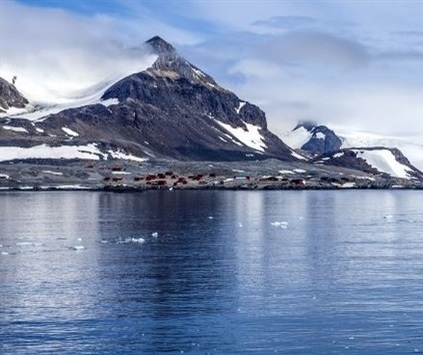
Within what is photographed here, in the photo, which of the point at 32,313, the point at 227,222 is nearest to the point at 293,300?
the point at 32,313

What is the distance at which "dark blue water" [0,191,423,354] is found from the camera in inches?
1454

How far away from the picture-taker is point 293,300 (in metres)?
44.8

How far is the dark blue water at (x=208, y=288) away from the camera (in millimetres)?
36938

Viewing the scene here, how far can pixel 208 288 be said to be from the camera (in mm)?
48562

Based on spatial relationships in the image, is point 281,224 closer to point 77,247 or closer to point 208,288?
point 77,247

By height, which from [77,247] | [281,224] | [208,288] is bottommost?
[208,288]

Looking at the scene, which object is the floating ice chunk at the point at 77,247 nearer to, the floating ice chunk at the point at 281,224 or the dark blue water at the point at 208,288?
the dark blue water at the point at 208,288

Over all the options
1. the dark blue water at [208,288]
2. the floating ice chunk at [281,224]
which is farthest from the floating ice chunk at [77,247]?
the floating ice chunk at [281,224]

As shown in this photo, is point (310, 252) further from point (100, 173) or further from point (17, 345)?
point (100, 173)

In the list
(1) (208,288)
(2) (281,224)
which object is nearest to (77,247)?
(1) (208,288)

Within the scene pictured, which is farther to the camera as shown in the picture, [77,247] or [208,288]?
[77,247]

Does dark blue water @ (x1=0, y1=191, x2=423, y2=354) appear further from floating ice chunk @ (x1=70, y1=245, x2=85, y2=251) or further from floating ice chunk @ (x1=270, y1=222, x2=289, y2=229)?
floating ice chunk @ (x1=270, y1=222, x2=289, y2=229)

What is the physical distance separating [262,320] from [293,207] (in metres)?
87.8

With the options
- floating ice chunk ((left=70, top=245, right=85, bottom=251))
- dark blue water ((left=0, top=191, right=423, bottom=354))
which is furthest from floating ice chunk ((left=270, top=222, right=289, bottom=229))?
floating ice chunk ((left=70, top=245, right=85, bottom=251))
